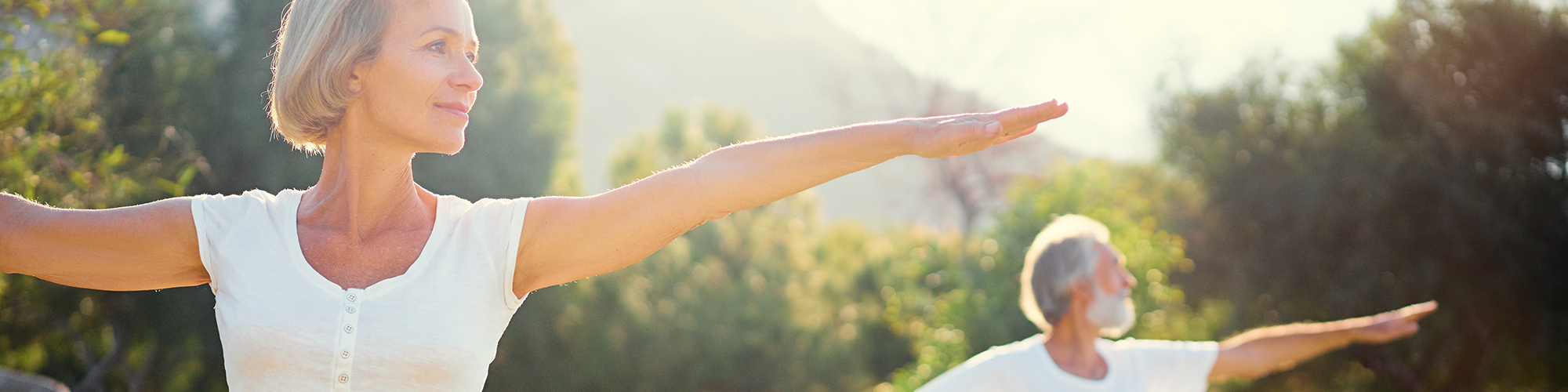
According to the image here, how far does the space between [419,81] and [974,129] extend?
81 cm

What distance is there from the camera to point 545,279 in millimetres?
1394

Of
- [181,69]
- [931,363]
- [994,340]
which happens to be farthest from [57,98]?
[181,69]

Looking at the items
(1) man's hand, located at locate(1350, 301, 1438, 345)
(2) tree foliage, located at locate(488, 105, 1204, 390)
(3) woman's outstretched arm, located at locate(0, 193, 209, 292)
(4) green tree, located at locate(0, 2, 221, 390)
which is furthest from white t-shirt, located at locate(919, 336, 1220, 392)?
(2) tree foliage, located at locate(488, 105, 1204, 390)

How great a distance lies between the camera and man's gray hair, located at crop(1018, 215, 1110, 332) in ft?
11.9

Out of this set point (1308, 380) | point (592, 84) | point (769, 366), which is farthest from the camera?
point (592, 84)

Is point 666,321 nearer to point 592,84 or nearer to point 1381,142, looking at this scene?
point 1381,142

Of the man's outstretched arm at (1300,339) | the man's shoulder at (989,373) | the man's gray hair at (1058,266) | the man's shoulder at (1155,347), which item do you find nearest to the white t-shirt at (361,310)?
the man's shoulder at (989,373)

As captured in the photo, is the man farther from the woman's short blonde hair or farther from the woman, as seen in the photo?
the woman's short blonde hair

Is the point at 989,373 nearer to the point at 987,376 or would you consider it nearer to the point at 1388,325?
the point at 987,376

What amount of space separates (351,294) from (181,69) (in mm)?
11609

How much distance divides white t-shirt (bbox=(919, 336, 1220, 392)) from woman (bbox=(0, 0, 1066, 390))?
2282 millimetres

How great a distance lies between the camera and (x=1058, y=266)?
3.71 m

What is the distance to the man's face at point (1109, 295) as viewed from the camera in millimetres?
3582

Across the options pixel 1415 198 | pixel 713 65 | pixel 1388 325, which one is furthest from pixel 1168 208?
pixel 713 65
